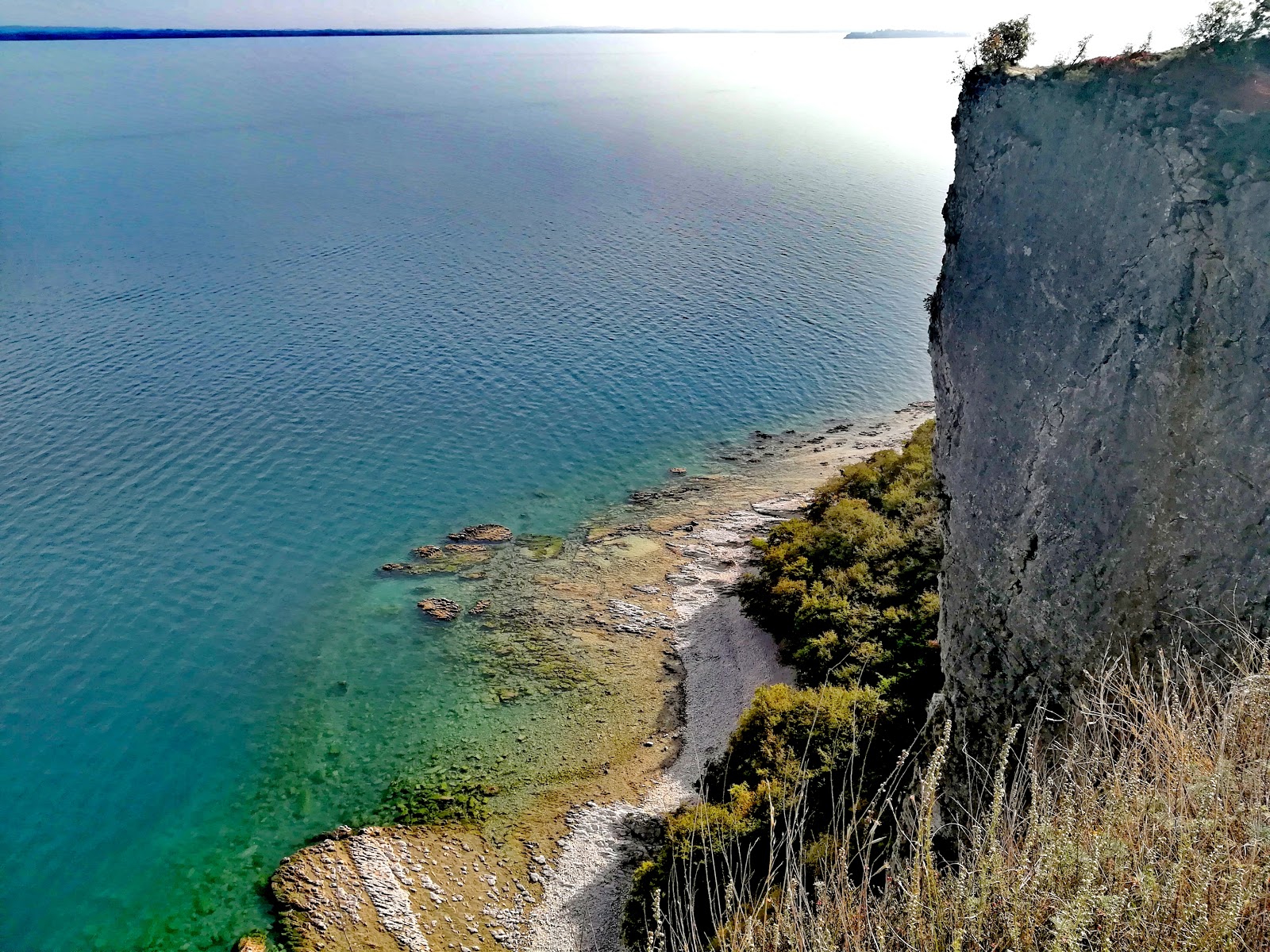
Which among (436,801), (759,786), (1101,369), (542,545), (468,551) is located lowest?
(436,801)

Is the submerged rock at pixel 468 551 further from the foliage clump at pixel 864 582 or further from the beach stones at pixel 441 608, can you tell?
the foliage clump at pixel 864 582

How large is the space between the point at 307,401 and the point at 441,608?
16.9 m

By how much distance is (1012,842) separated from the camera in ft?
18.9

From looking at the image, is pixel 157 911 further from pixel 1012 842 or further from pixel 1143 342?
pixel 1143 342

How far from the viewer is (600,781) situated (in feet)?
65.0

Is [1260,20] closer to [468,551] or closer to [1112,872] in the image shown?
Result: [1112,872]

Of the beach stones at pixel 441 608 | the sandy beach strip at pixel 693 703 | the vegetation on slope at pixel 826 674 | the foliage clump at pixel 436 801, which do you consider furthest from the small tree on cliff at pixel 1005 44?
the beach stones at pixel 441 608

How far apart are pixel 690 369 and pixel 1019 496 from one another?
96.8 ft

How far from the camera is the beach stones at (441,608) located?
2573cm

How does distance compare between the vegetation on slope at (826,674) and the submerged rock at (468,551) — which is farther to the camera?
the submerged rock at (468,551)

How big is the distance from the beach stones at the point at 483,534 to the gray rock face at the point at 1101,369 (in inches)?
712

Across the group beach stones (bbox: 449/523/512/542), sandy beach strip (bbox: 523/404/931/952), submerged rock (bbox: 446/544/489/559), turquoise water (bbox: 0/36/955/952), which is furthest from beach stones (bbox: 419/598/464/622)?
sandy beach strip (bbox: 523/404/931/952)

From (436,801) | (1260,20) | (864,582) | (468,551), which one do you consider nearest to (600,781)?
(436,801)

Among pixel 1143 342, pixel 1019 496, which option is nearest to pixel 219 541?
pixel 1019 496
